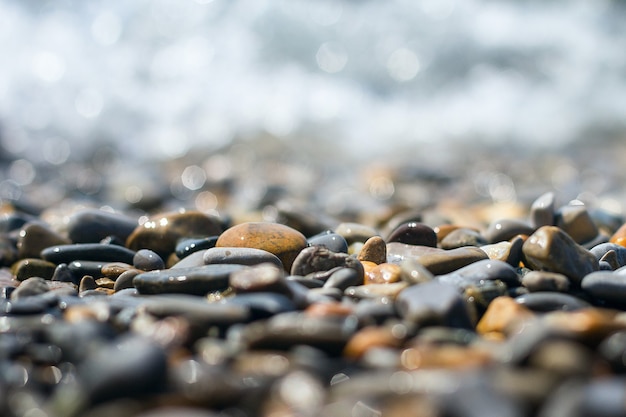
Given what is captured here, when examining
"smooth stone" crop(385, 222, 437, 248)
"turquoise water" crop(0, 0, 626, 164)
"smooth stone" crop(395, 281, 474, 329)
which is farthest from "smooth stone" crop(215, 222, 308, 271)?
"turquoise water" crop(0, 0, 626, 164)

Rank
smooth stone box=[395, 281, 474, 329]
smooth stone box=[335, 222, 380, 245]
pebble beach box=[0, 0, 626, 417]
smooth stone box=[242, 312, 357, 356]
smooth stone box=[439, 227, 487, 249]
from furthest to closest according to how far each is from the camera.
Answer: smooth stone box=[335, 222, 380, 245]
smooth stone box=[439, 227, 487, 249]
smooth stone box=[395, 281, 474, 329]
smooth stone box=[242, 312, 357, 356]
pebble beach box=[0, 0, 626, 417]

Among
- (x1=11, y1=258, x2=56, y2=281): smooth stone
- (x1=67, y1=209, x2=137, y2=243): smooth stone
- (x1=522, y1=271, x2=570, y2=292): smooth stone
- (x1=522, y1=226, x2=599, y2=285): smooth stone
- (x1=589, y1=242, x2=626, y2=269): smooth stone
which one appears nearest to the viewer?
(x1=522, y1=271, x2=570, y2=292): smooth stone

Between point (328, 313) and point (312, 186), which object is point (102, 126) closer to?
point (312, 186)

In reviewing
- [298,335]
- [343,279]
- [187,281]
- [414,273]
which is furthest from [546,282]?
[187,281]

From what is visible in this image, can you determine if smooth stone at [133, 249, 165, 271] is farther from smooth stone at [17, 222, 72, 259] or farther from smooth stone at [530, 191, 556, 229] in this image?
smooth stone at [530, 191, 556, 229]

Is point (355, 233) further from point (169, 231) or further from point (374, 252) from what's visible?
point (169, 231)

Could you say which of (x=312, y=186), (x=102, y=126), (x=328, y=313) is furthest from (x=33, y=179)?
(x=328, y=313)
